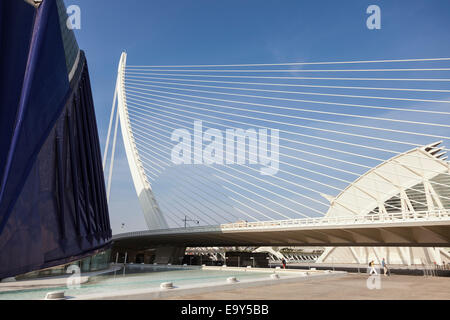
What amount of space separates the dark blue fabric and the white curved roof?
26.8 m

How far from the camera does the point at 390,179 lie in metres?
37.8

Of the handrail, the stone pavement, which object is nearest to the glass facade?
the stone pavement

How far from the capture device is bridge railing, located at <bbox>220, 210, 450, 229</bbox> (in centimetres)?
2114

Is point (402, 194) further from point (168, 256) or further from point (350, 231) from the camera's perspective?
point (168, 256)

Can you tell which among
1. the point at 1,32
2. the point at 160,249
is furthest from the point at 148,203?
the point at 1,32

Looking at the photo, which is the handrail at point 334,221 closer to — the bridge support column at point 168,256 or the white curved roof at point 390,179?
the white curved roof at point 390,179

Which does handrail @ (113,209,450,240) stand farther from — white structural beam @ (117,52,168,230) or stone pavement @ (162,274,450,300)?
stone pavement @ (162,274,450,300)

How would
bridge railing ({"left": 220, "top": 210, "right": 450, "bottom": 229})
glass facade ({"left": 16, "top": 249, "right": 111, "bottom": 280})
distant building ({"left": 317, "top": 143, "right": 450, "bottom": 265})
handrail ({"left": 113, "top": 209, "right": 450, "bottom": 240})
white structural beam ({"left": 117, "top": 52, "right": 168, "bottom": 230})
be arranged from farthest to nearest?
1. white structural beam ({"left": 117, "top": 52, "right": 168, "bottom": 230})
2. distant building ({"left": 317, "top": 143, "right": 450, "bottom": 265})
3. handrail ({"left": 113, "top": 209, "right": 450, "bottom": 240})
4. bridge railing ({"left": 220, "top": 210, "right": 450, "bottom": 229})
5. glass facade ({"left": 16, "top": 249, "right": 111, "bottom": 280})

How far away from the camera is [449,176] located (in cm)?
3297

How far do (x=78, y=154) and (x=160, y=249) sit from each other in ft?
Result: 134

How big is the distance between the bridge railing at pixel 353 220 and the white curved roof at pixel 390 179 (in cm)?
687

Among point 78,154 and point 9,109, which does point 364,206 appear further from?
point 9,109

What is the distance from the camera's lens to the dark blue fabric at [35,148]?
9.51m

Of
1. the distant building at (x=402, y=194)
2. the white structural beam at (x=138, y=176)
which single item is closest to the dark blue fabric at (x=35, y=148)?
the white structural beam at (x=138, y=176)
